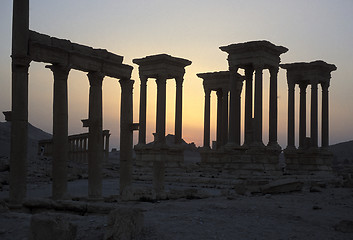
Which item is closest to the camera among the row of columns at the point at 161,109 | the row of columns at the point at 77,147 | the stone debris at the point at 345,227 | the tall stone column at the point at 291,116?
the stone debris at the point at 345,227

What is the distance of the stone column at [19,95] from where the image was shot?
17125 mm

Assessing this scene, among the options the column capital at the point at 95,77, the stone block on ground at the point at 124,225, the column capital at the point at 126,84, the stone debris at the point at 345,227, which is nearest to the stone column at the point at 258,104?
the column capital at the point at 126,84

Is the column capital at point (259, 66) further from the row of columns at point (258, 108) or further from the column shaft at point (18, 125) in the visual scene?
the column shaft at point (18, 125)

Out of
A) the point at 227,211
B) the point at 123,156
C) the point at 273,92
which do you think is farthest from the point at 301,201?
the point at 273,92

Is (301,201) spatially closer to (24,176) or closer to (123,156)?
(123,156)

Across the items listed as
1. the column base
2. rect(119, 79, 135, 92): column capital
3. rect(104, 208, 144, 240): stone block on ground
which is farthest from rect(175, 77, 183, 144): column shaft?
rect(104, 208, 144, 240): stone block on ground

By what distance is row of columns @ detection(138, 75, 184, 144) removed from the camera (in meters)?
44.0

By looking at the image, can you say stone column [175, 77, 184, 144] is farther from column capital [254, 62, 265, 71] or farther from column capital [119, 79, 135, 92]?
column capital [119, 79, 135, 92]

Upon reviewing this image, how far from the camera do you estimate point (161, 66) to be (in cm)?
4350

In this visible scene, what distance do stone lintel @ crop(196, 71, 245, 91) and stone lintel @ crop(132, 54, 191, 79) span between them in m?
4.55

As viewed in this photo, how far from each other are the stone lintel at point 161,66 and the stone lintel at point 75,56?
69.4 ft

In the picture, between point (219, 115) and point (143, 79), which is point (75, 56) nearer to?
point (143, 79)

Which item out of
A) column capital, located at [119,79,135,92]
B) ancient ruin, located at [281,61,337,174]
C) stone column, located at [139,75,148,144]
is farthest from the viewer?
stone column, located at [139,75,148,144]

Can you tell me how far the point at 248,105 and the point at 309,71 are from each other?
6758mm
